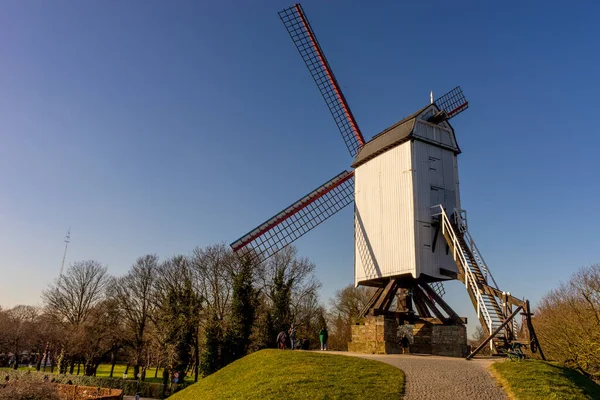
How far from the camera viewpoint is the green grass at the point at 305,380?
39.7 feet

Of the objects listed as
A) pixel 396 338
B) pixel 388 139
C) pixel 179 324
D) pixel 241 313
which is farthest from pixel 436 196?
pixel 179 324

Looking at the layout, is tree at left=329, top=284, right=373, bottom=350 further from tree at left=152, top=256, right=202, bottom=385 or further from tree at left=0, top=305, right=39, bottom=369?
tree at left=0, top=305, right=39, bottom=369

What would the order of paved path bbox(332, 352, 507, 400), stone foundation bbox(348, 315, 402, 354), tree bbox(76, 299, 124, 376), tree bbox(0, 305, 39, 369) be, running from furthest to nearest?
tree bbox(0, 305, 39, 369)
tree bbox(76, 299, 124, 376)
stone foundation bbox(348, 315, 402, 354)
paved path bbox(332, 352, 507, 400)

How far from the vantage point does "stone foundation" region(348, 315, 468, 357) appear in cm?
1873

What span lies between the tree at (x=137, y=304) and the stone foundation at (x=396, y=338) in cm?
3623

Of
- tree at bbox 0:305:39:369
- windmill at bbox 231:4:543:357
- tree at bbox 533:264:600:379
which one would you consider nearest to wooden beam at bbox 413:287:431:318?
windmill at bbox 231:4:543:357

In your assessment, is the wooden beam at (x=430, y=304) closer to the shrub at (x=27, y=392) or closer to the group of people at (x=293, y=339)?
the group of people at (x=293, y=339)

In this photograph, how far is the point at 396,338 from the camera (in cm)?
1948

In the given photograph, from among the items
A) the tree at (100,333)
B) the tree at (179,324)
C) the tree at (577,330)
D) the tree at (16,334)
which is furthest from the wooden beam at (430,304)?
the tree at (16,334)

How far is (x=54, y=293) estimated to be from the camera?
185 ft

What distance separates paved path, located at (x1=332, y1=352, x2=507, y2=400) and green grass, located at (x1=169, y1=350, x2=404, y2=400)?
51 centimetres

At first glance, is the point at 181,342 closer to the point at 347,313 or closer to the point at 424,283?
the point at 347,313

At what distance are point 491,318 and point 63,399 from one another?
2965 centimetres

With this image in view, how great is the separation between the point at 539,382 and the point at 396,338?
25.6 feet
